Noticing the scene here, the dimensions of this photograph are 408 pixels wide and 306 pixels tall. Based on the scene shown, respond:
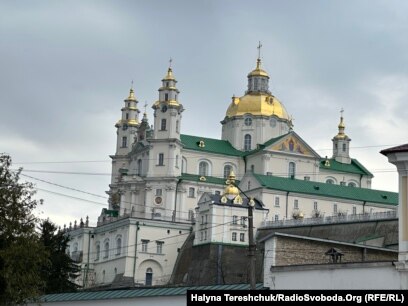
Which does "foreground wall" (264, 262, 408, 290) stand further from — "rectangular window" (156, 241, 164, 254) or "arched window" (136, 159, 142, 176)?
"arched window" (136, 159, 142, 176)

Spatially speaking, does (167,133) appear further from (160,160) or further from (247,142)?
(247,142)

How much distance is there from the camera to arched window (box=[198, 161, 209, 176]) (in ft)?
411

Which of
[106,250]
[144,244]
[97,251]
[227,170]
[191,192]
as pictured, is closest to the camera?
[144,244]

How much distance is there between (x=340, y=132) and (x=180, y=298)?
4067 inches

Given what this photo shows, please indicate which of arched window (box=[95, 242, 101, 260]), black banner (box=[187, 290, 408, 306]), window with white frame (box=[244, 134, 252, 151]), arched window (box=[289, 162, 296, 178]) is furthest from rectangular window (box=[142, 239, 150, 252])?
black banner (box=[187, 290, 408, 306])

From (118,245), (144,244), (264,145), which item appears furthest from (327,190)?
(118,245)

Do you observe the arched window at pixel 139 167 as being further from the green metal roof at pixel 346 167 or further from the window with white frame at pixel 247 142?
the green metal roof at pixel 346 167

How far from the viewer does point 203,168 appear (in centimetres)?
12581

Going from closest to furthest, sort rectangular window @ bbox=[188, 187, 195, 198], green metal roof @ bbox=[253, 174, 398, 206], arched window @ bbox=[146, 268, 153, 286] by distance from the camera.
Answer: arched window @ bbox=[146, 268, 153, 286]
green metal roof @ bbox=[253, 174, 398, 206]
rectangular window @ bbox=[188, 187, 195, 198]

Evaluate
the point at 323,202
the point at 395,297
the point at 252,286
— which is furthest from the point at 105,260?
the point at 395,297

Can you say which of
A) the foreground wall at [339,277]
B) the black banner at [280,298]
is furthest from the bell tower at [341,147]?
the black banner at [280,298]

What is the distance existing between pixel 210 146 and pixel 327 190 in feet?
57.6

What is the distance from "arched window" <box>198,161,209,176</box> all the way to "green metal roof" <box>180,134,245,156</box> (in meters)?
1.63

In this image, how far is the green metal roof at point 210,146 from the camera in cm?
12638
